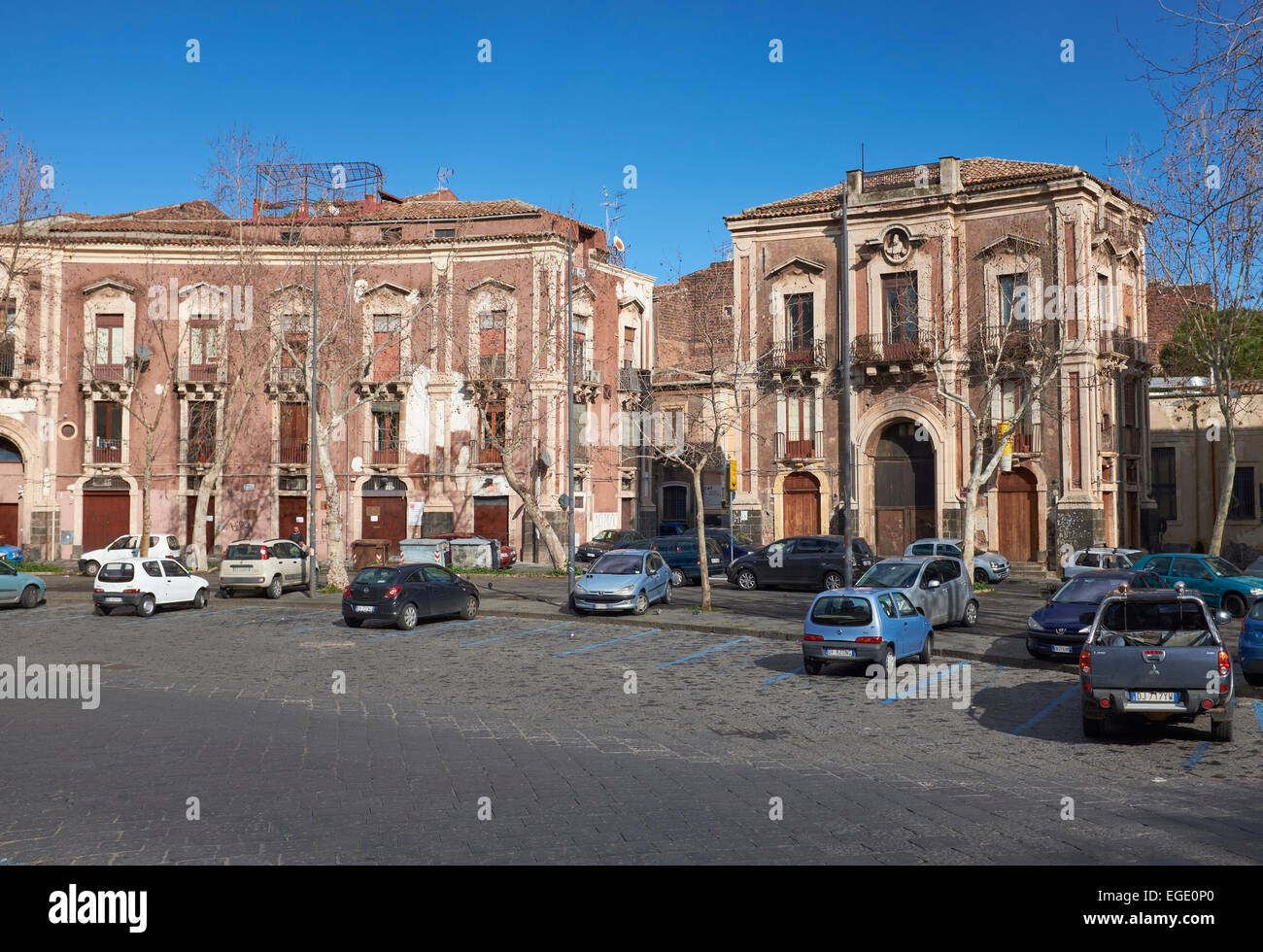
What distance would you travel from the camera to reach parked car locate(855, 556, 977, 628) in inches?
880

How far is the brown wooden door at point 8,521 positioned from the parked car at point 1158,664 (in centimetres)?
4537

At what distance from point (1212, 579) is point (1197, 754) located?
1631 centimetres

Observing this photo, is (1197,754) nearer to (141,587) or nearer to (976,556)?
(141,587)

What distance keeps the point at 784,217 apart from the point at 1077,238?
11236mm

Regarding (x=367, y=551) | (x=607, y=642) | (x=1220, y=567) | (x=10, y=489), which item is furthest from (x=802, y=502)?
(x=10, y=489)

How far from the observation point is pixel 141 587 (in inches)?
1080

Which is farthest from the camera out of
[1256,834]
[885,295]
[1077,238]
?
[885,295]

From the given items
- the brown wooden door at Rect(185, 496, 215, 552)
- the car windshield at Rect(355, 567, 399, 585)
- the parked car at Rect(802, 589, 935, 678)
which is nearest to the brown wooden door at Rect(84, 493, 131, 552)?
the brown wooden door at Rect(185, 496, 215, 552)

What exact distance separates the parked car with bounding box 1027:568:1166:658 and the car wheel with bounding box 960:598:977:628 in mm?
3491

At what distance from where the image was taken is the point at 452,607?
25.9 metres

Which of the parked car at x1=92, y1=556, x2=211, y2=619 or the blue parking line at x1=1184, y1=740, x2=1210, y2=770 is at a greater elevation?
the parked car at x1=92, y1=556, x2=211, y2=619

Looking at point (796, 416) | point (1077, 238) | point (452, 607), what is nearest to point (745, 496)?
point (796, 416)

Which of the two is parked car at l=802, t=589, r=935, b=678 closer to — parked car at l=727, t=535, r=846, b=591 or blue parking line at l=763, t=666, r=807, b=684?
blue parking line at l=763, t=666, r=807, b=684
